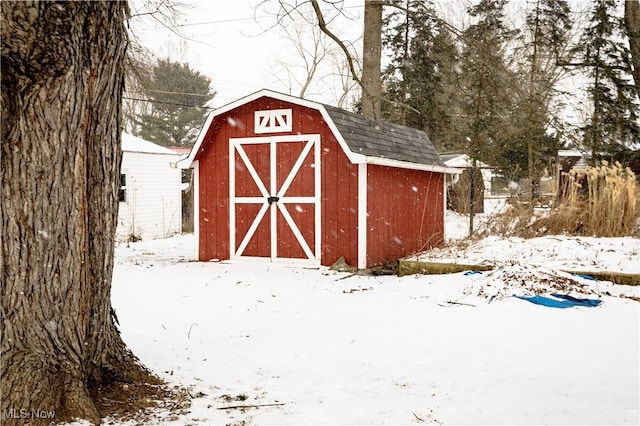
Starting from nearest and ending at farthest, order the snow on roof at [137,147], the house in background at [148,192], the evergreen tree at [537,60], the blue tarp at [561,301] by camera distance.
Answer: the blue tarp at [561,301] < the house in background at [148,192] < the snow on roof at [137,147] < the evergreen tree at [537,60]

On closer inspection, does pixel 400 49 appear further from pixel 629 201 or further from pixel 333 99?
pixel 629 201

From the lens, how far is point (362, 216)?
897cm

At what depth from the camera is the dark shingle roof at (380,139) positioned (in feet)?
29.6

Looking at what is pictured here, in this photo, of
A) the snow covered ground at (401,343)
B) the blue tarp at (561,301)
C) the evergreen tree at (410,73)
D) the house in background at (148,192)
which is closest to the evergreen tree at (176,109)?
the house in background at (148,192)

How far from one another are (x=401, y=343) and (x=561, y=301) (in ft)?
7.71

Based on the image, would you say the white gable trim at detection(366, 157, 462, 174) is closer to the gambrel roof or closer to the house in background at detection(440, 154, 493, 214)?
the gambrel roof

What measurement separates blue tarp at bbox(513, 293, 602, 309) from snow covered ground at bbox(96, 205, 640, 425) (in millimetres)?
129

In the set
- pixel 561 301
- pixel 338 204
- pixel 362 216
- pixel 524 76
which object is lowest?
pixel 561 301

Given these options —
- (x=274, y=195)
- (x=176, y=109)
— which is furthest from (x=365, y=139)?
(x=176, y=109)

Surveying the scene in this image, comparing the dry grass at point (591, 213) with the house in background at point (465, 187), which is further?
the house in background at point (465, 187)

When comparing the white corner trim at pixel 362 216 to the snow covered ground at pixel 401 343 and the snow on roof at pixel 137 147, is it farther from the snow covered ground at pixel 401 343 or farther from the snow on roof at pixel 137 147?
the snow on roof at pixel 137 147

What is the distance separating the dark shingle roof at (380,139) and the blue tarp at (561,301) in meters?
3.72

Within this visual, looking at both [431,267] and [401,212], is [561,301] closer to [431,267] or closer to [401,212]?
[431,267]

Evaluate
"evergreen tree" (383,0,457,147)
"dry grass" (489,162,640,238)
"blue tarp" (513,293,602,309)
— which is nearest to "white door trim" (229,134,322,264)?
"dry grass" (489,162,640,238)
